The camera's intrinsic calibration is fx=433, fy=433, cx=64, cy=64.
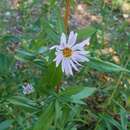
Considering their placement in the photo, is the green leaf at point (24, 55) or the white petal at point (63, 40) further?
the green leaf at point (24, 55)

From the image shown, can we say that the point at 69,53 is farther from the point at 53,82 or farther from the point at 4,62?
the point at 4,62

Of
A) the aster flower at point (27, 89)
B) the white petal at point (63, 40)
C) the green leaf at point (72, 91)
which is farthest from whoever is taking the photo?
the aster flower at point (27, 89)

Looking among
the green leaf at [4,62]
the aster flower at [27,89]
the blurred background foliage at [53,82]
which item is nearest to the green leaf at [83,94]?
the blurred background foliage at [53,82]

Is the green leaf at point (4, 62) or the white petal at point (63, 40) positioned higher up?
the white petal at point (63, 40)

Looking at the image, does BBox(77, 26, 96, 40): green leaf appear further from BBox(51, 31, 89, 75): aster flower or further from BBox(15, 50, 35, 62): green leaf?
BBox(15, 50, 35, 62): green leaf

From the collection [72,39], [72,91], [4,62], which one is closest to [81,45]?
[72,39]

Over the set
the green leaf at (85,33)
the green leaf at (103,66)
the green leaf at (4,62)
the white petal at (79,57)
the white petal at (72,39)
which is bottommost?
the green leaf at (4,62)

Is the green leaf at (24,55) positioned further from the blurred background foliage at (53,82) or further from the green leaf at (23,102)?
the green leaf at (23,102)

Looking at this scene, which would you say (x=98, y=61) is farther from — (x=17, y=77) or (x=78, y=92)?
(x=17, y=77)

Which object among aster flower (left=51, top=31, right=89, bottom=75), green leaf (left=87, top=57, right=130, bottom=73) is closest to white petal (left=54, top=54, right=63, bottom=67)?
aster flower (left=51, top=31, right=89, bottom=75)
